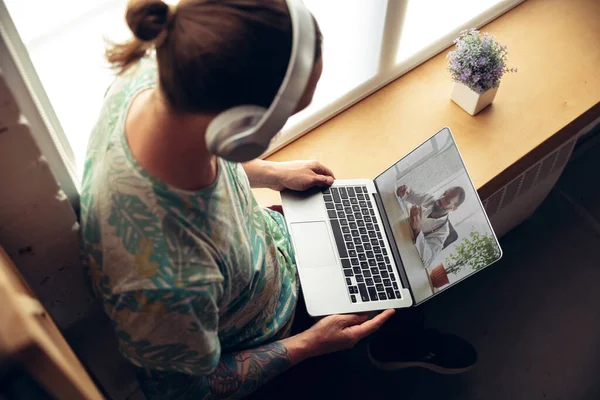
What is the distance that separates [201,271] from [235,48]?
0.29m

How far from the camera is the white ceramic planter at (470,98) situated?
1.34 m

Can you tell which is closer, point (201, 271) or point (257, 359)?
point (201, 271)

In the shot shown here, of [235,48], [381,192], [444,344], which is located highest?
[235,48]

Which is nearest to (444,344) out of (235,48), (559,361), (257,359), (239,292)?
(559,361)

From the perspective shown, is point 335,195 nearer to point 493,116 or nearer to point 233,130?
point 493,116

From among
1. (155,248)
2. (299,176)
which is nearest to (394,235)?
(299,176)

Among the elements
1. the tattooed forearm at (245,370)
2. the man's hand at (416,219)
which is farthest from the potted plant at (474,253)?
the tattooed forearm at (245,370)

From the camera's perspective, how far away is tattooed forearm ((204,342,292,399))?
94cm

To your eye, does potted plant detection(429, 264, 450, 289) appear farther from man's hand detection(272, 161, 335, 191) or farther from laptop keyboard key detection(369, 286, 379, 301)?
man's hand detection(272, 161, 335, 191)

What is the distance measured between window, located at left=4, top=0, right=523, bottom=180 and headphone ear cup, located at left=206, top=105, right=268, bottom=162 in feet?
0.28

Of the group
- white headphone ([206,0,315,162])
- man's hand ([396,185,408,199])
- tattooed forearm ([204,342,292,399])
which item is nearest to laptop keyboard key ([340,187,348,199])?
man's hand ([396,185,408,199])

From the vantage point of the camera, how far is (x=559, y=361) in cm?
153

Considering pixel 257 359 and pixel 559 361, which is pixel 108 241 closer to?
pixel 257 359

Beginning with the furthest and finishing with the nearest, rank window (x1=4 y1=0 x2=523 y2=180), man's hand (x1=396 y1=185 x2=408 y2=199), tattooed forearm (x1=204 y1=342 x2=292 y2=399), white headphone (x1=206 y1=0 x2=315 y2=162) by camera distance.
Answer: man's hand (x1=396 y1=185 x2=408 y2=199), tattooed forearm (x1=204 y1=342 x2=292 y2=399), window (x1=4 y1=0 x2=523 y2=180), white headphone (x1=206 y1=0 x2=315 y2=162)
